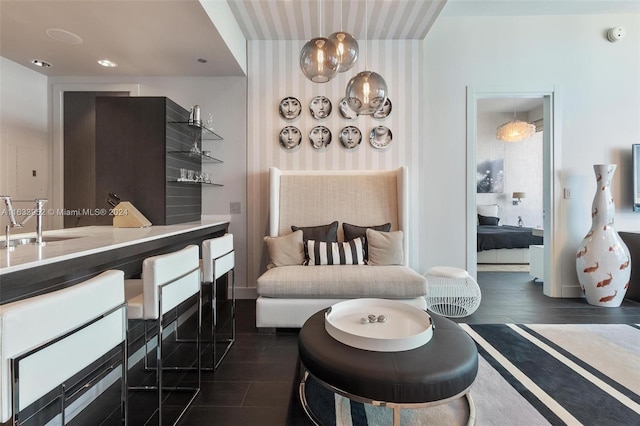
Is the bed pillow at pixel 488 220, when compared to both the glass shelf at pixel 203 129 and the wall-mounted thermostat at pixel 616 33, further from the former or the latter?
the glass shelf at pixel 203 129

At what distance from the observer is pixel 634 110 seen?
346 centimetres

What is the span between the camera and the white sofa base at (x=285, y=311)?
8.29ft

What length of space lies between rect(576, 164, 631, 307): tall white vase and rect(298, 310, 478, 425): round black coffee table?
2.77m

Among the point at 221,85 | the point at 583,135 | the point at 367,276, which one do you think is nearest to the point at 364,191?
the point at 367,276

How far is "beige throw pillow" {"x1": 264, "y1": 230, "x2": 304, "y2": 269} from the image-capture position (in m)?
2.92

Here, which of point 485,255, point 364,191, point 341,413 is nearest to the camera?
point 341,413

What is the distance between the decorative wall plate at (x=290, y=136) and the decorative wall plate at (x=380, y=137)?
2.82 feet

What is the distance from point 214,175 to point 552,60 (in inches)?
165

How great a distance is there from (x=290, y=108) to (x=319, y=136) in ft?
1.55

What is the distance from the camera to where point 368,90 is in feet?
6.57

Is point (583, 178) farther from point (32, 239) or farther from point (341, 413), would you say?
point (32, 239)

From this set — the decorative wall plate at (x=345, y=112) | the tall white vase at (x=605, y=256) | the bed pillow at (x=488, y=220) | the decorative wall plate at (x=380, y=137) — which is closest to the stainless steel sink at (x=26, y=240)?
the decorative wall plate at (x=345, y=112)

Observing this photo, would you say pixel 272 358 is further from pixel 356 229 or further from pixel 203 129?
pixel 203 129

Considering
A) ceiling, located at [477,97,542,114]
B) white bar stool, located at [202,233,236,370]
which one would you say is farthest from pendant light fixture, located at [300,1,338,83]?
ceiling, located at [477,97,542,114]
